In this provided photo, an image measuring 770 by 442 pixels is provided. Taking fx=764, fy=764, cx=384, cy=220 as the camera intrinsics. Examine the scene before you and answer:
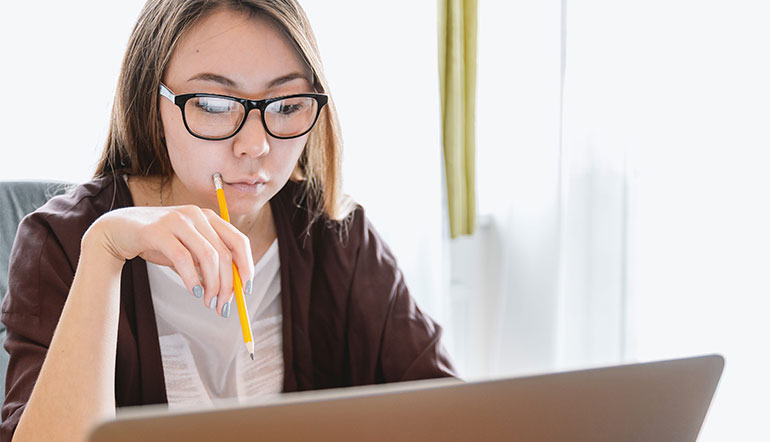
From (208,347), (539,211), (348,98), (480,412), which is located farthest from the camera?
(539,211)

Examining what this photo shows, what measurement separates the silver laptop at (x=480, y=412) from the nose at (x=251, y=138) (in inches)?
19.8

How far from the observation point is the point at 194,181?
1.03 meters

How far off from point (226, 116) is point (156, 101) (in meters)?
0.12

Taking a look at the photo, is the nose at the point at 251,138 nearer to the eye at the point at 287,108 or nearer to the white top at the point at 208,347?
the eye at the point at 287,108

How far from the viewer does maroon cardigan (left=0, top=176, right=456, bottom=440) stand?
0.98 metres

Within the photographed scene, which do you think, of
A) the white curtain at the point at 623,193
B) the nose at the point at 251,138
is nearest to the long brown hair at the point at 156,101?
the nose at the point at 251,138

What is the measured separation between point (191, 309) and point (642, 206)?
3.85 feet

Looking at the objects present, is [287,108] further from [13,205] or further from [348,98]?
[348,98]

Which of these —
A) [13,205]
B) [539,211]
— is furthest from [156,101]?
[539,211]

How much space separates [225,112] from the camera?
98 cm

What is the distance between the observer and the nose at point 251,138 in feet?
3.25

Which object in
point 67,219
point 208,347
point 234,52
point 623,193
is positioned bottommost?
→ point 208,347

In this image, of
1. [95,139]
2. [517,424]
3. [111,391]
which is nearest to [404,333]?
[111,391]

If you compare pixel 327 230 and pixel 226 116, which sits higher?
pixel 226 116
